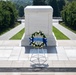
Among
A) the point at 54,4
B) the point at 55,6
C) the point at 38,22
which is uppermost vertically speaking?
the point at 38,22

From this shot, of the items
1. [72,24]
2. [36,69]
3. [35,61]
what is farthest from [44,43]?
[72,24]

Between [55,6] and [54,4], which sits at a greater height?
[54,4]

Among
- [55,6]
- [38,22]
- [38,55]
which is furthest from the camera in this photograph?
[55,6]

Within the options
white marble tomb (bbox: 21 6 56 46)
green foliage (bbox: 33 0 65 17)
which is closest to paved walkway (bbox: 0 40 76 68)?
white marble tomb (bbox: 21 6 56 46)

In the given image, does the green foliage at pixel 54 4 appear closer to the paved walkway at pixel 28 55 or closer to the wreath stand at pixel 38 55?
the paved walkway at pixel 28 55

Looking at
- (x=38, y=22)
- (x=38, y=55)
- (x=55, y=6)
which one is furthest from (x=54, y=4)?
(x=38, y=55)

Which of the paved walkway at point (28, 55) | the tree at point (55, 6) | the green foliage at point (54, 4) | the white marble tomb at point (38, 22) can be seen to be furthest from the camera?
the tree at point (55, 6)

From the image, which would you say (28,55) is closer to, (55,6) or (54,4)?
(55,6)

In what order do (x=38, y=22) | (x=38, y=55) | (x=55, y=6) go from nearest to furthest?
(x=38, y=55) → (x=38, y=22) → (x=55, y=6)

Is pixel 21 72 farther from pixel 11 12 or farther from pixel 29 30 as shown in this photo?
pixel 11 12

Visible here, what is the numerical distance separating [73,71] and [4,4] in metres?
21.3

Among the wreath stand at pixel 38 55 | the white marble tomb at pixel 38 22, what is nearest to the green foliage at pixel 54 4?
the white marble tomb at pixel 38 22

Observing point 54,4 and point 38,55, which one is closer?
point 38,55

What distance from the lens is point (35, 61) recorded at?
12.5 metres
